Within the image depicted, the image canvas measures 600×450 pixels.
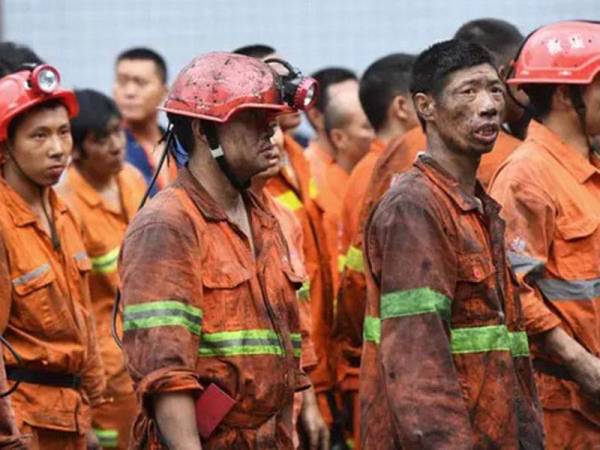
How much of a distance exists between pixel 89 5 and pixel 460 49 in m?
10.1

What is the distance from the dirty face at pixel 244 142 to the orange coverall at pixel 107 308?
11.0ft

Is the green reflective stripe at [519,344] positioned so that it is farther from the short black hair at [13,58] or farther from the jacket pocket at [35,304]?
the short black hair at [13,58]

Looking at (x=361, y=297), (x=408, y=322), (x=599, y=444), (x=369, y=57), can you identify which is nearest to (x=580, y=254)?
(x=599, y=444)

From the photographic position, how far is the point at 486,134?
657 centimetres

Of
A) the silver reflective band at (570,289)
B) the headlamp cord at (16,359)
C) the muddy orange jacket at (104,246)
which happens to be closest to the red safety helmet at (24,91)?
the headlamp cord at (16,359)

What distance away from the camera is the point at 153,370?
6.05 metres

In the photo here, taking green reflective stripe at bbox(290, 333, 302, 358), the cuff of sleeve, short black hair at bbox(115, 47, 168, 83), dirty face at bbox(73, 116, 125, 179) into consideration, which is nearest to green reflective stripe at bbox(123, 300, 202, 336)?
the cuff of sleeve

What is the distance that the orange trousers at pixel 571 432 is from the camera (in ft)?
24.3

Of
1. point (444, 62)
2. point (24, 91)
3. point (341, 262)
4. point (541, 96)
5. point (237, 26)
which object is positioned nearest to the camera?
point (444, 62)

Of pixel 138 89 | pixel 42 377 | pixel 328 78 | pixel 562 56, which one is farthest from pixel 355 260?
pixel 138 89

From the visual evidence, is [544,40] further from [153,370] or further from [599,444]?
[153,370]

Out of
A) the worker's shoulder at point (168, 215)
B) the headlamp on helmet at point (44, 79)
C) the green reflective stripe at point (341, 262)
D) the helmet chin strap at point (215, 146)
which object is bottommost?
the green reflective stripe at point (341, 262)

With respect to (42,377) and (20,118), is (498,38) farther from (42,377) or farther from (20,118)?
(42,377)

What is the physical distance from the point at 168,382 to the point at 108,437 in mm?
3908
